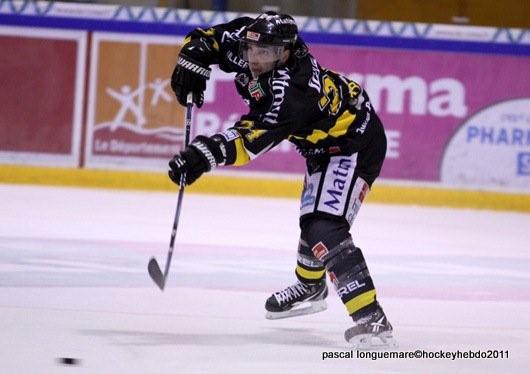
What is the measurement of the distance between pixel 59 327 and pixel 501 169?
6016 millimetres

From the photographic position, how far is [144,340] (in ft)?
15.4

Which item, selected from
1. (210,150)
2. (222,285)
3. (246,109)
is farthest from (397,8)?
(210,150)

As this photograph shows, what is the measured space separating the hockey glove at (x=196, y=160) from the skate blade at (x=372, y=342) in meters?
0.85

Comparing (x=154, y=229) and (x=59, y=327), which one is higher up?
(x=154, y=229)

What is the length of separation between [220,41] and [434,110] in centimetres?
505

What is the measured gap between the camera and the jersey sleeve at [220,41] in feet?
17.6

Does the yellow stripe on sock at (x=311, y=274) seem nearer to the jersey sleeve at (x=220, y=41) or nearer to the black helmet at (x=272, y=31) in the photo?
the jersey sleeve at (x=220, y=41)

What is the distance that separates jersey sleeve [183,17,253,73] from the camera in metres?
5.37

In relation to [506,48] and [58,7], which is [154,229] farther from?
[506,48]

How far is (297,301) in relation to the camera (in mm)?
5484

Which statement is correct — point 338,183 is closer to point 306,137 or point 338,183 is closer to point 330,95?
point 306,137

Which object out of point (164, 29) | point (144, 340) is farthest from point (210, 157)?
point (164, 29)

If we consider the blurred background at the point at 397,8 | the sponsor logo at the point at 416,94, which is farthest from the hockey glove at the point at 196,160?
the blurred background at the point at 397,8

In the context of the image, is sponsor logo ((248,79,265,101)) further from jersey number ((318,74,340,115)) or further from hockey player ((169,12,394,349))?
jersey number ((318,74,340,115))
